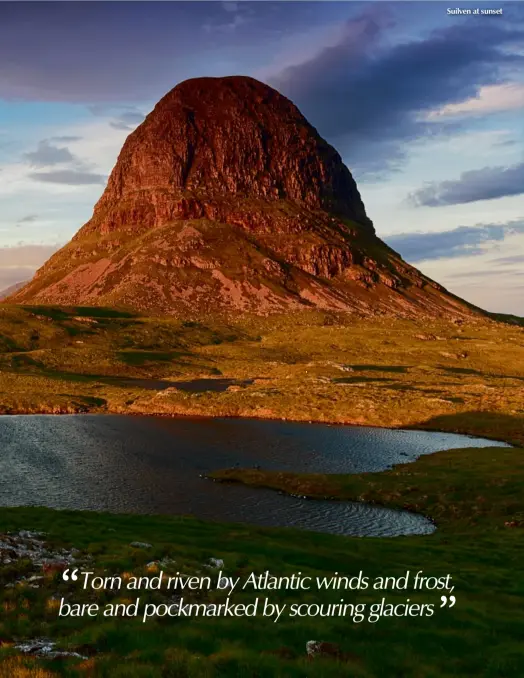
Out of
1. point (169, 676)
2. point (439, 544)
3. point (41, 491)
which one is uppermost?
point (169, 676)

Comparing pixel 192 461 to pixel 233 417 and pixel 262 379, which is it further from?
pixel 262 379

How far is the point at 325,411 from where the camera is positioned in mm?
99625

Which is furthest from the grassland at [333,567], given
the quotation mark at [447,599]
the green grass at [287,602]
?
the quotation mark at [447,599]

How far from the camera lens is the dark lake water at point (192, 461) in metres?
49.7

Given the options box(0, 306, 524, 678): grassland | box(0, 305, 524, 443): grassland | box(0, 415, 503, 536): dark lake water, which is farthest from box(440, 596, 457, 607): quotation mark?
box(0, 305, 524, 443): grassland

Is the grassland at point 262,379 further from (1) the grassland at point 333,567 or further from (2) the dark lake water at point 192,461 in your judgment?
(2) the dark lake water at point 192,461

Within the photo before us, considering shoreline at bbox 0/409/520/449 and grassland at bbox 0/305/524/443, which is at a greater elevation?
grassland at bbox 0/305/524/443

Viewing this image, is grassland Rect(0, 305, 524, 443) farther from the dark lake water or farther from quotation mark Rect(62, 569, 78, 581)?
quotation mark Rect(62, 569, 78, 581)

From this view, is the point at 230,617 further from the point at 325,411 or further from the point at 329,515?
the point at 325,411

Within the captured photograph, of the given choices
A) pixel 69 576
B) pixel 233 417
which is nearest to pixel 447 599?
pixel 69 576

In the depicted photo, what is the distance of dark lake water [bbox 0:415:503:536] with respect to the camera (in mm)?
49656

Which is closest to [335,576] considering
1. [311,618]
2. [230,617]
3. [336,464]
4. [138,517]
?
[311,618]

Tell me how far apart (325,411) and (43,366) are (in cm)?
8718

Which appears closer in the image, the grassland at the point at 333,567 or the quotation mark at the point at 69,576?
the grassland at the point at 333,567
